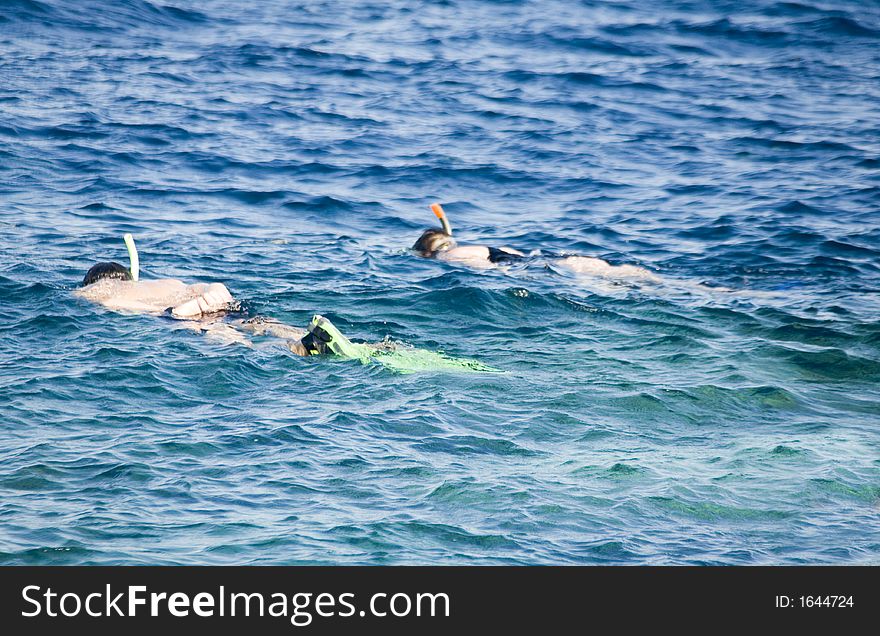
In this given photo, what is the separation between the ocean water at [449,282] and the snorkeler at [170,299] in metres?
0.22

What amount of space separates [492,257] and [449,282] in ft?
3.18

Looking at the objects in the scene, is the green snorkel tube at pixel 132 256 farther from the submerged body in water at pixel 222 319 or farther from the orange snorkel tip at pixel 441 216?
the orange snorkel tip at pixel 441 216

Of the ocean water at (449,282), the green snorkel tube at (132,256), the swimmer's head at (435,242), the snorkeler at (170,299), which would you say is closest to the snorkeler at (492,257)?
the swimmer's head at (435,242)

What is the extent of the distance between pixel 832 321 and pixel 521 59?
45.5 ft

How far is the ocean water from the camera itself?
6.35 meters

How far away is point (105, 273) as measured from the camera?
10.2 metres

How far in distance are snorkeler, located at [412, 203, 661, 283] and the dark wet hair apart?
378 centimetres

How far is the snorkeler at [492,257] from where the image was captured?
39.5ft

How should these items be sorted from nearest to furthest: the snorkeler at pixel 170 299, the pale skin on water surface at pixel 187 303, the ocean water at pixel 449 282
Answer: the ocean water at pixel 449 282 < the pale skin on water surface at pixel 187 303 < the snorkeler at pixel 170 299

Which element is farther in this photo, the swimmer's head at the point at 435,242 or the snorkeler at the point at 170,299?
the swimmer's head at the point at 435,242

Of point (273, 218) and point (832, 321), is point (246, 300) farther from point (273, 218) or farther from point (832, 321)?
point (832, 321)

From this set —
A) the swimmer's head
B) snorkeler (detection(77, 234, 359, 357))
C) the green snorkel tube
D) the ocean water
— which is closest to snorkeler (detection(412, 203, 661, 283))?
the swimmer's head

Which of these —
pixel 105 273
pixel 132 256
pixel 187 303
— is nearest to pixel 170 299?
pixel 187 303
